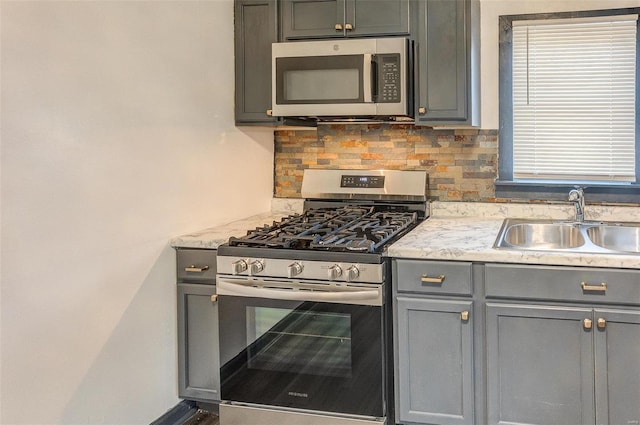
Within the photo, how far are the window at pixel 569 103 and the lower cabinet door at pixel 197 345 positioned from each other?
5.54 ft

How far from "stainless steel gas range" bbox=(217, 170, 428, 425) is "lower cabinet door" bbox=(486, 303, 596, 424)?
0.43 meters

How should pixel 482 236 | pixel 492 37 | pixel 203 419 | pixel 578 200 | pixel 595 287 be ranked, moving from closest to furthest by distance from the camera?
pixel 595 287
pixel 482 236
pixel 203 419
pixel 578 200
pixel 492 37

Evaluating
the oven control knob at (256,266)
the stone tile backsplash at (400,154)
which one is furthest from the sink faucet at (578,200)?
the oven control knob at (256,266)

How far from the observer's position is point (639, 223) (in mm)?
3164

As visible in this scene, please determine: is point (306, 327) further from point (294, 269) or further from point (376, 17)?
point (376, 17)

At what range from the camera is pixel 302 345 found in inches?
Answer: 106

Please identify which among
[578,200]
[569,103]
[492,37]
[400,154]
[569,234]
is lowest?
[569,234]

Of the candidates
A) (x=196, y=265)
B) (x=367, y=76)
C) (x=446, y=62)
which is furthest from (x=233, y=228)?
(x=446, y=62)

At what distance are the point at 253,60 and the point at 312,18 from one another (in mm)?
386

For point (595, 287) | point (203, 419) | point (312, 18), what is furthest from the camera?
point (312, 18)

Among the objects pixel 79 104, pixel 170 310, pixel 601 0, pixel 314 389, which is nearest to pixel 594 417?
pixel 314 389

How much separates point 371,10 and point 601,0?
1161 mm

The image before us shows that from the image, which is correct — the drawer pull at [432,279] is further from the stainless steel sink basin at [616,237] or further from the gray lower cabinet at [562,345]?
the stainless steel sink basin at [616,237]

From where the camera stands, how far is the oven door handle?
257cm
